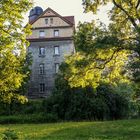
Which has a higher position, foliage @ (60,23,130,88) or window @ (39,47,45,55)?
window @ (39,47,45,55)

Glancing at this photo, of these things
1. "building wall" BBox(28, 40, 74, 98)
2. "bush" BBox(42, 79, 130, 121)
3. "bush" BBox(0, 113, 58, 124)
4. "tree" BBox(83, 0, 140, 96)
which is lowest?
"bush" BBox(0, 113, 58, 124)

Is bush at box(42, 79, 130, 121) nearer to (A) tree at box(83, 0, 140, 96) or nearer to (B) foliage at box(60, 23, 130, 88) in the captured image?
(B) foliage at box(60, 23, 130, 88)

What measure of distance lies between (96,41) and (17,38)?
6.49 m

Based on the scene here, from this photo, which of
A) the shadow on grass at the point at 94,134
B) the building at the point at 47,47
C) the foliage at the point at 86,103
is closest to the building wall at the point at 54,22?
the building at the point at 47,47

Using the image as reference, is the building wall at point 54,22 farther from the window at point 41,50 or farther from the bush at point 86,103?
the bush at point 86,103

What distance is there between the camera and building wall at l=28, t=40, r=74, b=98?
79.1m

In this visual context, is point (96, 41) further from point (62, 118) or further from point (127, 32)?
point (62, 118)

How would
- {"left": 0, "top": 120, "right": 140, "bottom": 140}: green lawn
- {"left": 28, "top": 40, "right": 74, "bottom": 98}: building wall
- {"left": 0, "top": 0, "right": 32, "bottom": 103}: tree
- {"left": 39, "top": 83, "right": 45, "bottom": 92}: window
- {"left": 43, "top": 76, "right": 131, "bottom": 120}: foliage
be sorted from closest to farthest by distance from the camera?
{"left": 0, "top": 120, "right": 140, "bottom": 140}: green lawn → {"left": 0, "top": 0, "right": 32, "bottom": 103}: tree → {"left": 43, "top": 76, "right": 131, "bottom": 120}: foliage → {"left": 39, "top": 83, "right": 45, "bottom": 92}: window → {"left": 28, "top": 40, "right": 74, "bottom": 98}: building wall

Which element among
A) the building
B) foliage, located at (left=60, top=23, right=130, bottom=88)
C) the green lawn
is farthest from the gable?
the green lawn

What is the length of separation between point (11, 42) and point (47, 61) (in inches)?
2023

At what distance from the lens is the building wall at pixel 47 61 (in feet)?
260

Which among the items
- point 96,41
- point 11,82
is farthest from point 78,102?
point 96,41

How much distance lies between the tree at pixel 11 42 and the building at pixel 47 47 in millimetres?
47137

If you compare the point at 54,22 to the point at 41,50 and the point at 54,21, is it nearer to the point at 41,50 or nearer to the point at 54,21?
the point at 54,21
